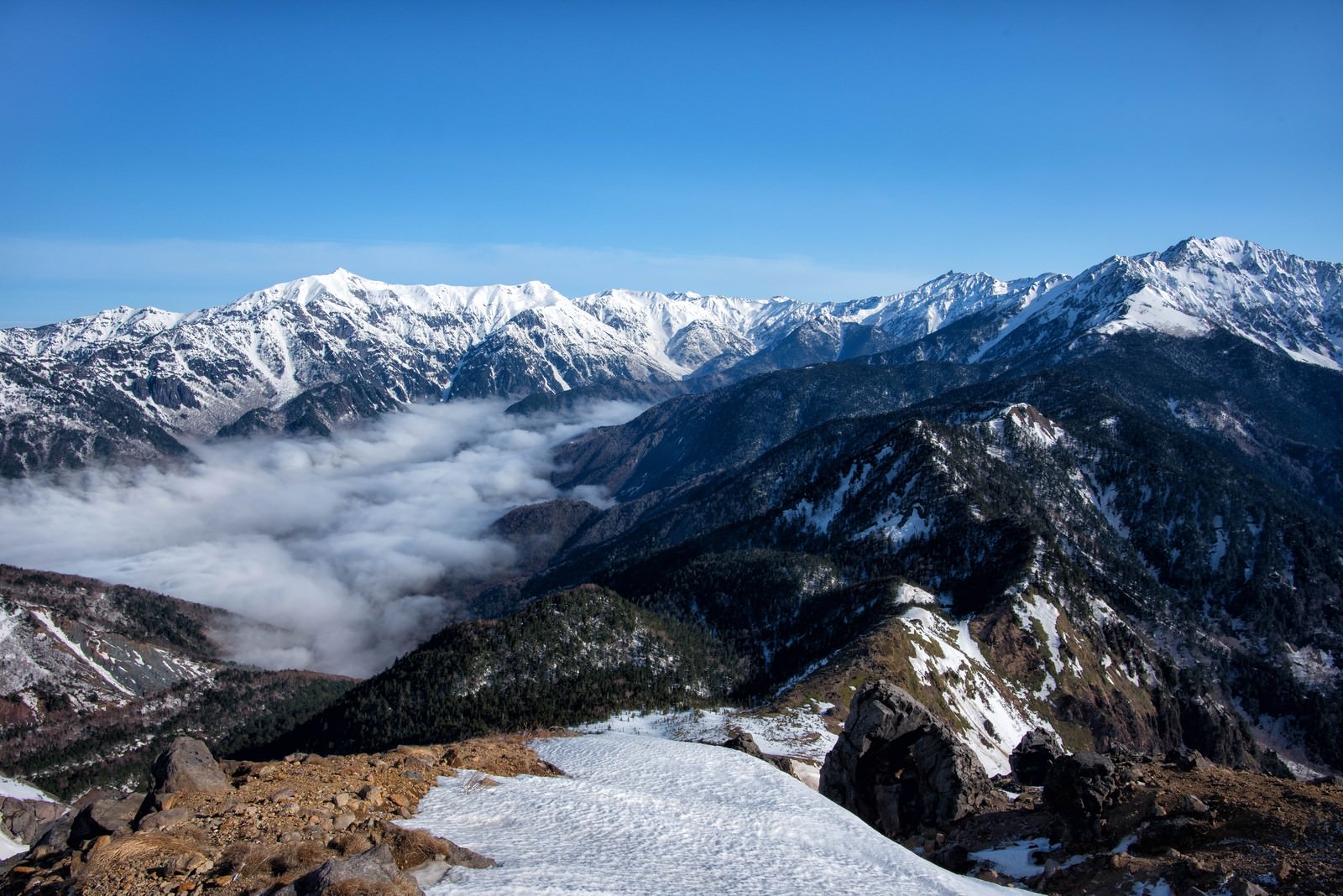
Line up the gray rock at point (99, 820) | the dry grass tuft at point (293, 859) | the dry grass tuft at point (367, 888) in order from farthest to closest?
the gray rock at point (99, 820), the dry grass tuft at point (293, 859), the dry grass tuft at point (367, 888)

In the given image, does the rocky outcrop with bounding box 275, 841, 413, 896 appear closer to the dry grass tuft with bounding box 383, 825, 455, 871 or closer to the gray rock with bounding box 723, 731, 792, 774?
the dry grass tuft with bounding box 383, 825, 455, 871

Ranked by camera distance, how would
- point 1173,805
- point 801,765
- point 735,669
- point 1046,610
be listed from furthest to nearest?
point 735,669, point 1046,610, point 801,765, point 1173,805

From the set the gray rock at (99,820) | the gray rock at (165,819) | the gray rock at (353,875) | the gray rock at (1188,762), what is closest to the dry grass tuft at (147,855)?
the gray rock at (165,819)

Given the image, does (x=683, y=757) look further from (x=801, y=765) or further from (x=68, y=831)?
(x=68, y=831)

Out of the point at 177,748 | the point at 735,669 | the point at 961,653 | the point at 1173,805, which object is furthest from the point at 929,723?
the point at 735,669

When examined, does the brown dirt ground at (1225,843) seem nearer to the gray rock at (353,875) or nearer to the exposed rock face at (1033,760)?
the exposed rock face at (1033,760)

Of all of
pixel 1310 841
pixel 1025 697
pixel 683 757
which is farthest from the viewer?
pixel 1025 697

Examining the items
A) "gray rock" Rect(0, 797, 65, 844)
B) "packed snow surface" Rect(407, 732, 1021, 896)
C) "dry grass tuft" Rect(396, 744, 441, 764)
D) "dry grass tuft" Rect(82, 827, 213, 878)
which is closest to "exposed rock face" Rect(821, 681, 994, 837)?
"packed snow surface" Rect(407, 732, 1021, 896)
